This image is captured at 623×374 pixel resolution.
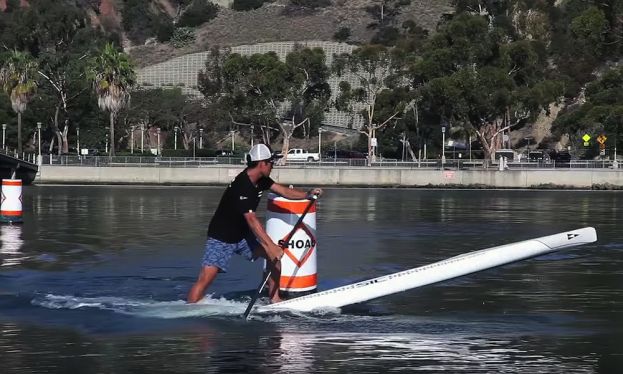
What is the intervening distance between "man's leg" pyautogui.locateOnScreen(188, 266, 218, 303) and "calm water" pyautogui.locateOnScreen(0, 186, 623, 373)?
0.17m

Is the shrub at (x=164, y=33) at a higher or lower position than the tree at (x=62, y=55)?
higher

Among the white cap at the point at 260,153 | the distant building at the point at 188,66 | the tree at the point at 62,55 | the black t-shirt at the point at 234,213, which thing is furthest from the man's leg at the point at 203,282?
the distant building at the point at 188,66

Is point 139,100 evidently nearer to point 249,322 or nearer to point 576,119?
point 576,119

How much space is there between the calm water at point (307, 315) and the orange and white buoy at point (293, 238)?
0.61 m

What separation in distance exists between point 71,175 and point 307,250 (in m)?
49.8

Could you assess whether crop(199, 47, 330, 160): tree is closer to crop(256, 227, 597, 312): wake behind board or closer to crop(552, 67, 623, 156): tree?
crop(552, 67, 623, 156): tree

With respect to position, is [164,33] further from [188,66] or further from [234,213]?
[234,213]

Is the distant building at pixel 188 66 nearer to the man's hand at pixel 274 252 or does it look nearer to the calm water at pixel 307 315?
the calm water at pixel 307 315

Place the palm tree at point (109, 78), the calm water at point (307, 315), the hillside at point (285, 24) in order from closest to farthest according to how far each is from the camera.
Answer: the calm water at point (307, 315), the palm tree at point (109, 78), the hillside at point (285, 24)

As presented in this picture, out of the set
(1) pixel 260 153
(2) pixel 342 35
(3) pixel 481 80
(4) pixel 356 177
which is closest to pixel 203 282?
(1) pixel 260 153

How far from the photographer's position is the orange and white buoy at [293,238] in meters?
12.5

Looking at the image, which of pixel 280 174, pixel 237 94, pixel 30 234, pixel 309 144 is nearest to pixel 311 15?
pixel 309 144

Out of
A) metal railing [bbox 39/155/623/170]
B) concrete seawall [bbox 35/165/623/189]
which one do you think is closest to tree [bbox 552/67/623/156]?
metal railing [bbox 39/155/623/170]

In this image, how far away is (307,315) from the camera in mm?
12141
